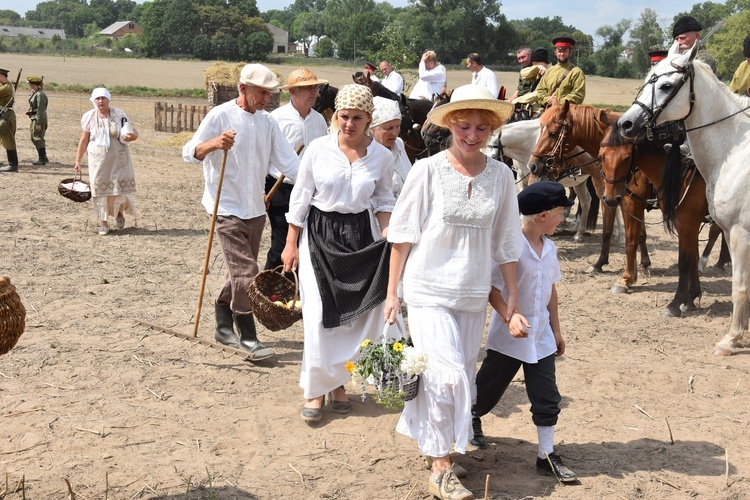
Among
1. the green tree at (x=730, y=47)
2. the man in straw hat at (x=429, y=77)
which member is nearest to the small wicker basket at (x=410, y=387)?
the man in straw hat at (x=429, y=77)

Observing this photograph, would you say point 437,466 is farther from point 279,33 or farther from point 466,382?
point 279,33

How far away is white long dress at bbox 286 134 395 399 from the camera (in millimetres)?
5363

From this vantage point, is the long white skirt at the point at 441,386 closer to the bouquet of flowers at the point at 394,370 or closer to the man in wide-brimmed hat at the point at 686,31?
the bouquet of flowers at the point at 394,370

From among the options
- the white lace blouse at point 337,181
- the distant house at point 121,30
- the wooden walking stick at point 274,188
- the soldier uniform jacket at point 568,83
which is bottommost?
the wooden walking stick at point 274,188

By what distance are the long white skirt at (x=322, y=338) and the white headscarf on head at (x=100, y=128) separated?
6829mm

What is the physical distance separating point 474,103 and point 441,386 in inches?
57.7

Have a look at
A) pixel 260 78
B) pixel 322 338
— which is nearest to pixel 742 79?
pixel 260 78

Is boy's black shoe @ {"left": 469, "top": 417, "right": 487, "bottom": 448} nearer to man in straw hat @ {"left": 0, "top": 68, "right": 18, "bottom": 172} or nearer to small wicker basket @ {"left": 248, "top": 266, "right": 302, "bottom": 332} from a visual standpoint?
small wicker basket @ {"left": 248, "top": 266, "right": 302, "bottom": 332}

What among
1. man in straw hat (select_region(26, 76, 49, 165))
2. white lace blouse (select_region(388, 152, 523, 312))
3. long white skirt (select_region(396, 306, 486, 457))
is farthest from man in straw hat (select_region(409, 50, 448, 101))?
long white skirt (select_region(396, 306, 486, 457))

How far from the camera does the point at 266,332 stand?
767cm

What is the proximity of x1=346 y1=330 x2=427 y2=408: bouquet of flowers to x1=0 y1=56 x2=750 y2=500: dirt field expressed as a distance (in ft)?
2.25

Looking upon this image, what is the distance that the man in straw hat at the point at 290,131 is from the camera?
707 cm

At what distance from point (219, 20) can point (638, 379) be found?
286 ft

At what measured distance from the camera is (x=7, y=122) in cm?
1677
